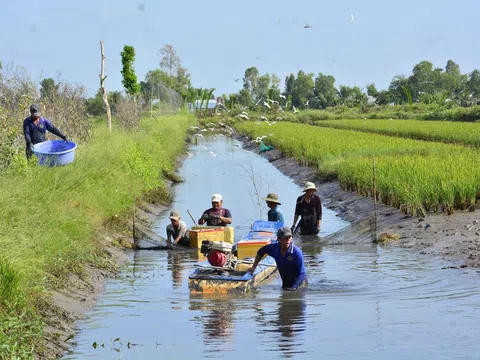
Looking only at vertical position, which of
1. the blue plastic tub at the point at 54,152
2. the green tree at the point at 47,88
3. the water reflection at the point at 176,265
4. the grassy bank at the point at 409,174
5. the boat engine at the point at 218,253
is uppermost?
the green tree at the point at 47,88

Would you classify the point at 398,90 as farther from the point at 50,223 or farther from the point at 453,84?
the point at 50,223

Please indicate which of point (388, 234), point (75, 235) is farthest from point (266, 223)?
point (75, 235)

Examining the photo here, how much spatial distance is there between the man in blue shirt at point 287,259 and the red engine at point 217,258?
0.35 m

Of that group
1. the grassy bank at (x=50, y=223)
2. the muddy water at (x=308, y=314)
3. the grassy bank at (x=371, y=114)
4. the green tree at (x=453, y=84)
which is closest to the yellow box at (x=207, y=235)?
the muddy water at (x=308, y=314)

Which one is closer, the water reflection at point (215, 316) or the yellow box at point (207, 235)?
the water reflection at point (215, 316)

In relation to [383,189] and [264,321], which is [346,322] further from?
[383,189]

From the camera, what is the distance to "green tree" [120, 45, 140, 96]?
38.5m

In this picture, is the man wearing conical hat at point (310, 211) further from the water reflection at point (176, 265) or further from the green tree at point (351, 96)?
the green tree at point (351, 96)

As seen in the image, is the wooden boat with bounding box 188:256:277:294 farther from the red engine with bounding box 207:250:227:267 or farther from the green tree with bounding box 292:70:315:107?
the green tree with bounding box 292:70:315:107

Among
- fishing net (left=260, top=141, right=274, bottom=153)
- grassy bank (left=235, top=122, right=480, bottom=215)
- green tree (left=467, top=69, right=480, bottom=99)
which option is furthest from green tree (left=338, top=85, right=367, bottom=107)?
grassy bank (left=235, top=122, right=480, bottom=215)

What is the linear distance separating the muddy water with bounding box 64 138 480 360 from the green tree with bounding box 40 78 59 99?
381 inches

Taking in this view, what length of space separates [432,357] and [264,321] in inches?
85.1

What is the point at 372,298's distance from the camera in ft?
35.6

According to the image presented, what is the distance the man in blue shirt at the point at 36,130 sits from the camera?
1454 centimetres
